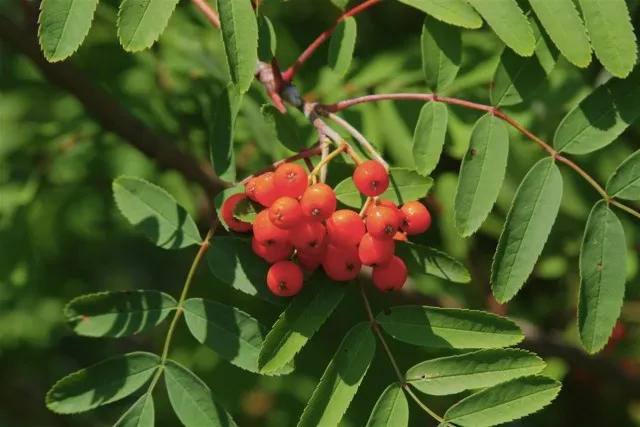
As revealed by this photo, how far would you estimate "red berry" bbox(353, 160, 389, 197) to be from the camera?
1432mm

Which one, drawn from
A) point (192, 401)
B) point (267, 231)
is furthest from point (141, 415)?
point (267, 231)

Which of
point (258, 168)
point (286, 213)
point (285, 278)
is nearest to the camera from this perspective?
point (286, 213)

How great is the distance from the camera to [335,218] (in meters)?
1.43

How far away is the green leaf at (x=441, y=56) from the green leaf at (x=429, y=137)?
73 mm

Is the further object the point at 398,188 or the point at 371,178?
the point at 398,188

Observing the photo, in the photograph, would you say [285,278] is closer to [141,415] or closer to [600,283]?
[141,415]

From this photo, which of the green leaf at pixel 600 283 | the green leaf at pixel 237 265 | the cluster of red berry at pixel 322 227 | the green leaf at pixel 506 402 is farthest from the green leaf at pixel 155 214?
the green leaf at pixel 600 283

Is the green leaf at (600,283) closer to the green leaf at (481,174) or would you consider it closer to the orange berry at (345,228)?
the green leaf at (481,174)

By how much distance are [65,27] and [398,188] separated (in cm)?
70

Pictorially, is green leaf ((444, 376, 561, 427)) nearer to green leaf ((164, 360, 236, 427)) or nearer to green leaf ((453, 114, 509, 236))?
green leaf ((453, 114, 509, 236))

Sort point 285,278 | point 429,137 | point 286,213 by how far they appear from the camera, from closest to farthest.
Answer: point 286,213
point 285,278
point 429,137

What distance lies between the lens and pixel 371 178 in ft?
4.69

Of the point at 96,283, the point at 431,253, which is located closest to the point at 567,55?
the point at 431,253

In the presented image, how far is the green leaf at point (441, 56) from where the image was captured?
176cm
